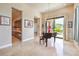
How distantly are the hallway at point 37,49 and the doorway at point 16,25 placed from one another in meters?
0.19

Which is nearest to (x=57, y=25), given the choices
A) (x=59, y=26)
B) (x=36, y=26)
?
(x=59, y=26)

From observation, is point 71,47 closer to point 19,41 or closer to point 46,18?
point 46,18

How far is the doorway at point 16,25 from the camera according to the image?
11.8 ft

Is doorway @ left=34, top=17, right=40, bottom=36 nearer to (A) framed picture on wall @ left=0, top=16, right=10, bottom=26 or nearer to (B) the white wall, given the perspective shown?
(B) the white wall

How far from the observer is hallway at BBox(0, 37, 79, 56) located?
11.6 feet

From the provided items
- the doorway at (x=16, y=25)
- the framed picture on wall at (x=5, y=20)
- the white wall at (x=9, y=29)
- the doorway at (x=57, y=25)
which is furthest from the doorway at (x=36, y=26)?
the framed picture on wall at (x=5, y=20)

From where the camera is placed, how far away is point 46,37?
378cm

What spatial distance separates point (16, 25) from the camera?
362 centimetres

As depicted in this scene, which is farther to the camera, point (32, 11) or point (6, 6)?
point (32, 11)

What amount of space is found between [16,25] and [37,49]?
0.94m

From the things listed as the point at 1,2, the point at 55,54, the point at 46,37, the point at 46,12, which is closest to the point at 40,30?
the point at 46,37

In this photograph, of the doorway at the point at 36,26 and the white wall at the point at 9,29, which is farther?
the doorway at the point at 36,26

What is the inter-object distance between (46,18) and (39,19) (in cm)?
21

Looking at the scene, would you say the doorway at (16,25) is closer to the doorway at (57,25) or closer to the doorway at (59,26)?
the doorway at (57,25)
